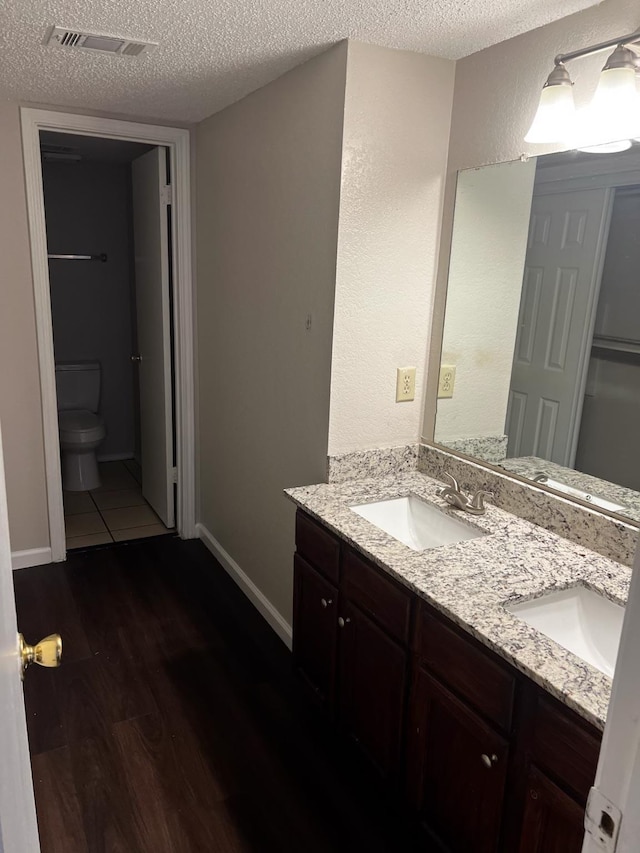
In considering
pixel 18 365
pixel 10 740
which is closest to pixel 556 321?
pixel 10 740

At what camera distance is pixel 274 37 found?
1.99m

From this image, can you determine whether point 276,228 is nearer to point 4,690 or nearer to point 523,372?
point 523,372

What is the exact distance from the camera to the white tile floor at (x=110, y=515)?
3777mm

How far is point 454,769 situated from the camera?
1.57 meters

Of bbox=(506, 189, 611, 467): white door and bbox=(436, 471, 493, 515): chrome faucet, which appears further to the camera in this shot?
bbox=(436, 471, 493, 515): chrome faucet

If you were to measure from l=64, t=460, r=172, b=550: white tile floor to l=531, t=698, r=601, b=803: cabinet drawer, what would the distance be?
9.43 ft

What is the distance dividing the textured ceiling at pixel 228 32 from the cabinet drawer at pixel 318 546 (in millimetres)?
1491

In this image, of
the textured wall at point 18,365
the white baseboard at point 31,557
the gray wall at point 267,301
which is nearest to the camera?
the gray wall at point 267,301

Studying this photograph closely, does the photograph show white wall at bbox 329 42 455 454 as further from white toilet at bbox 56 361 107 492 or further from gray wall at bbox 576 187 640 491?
white toilet at bbox 56 361 107 492

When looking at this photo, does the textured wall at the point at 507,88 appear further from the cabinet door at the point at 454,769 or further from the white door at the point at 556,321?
the cabinet door at the point at 454,769

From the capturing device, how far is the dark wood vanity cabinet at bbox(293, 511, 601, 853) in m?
1.29

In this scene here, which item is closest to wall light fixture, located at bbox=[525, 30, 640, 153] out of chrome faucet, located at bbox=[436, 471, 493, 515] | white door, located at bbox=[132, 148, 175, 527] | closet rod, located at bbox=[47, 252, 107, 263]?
chrome faucet, located at bbox=[436, 471, 493, 515]

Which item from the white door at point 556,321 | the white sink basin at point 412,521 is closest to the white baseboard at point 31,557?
the white sink basin at point 412,521

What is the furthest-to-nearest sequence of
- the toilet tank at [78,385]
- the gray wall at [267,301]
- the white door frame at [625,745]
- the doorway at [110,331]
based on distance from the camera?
the toilet tank at [78,385], the doorway at [110,331], the gray wall at [267,301], the white door frame at [625,745]
